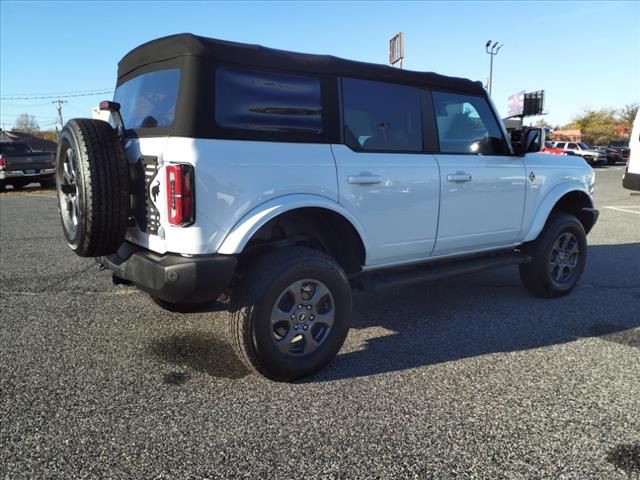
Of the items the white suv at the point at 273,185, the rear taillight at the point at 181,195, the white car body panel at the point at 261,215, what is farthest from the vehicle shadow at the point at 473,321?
the rear taillight at the point at 181,195

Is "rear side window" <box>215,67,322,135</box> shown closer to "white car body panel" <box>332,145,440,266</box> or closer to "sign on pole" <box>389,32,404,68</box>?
"white car body panel" <box>332,145,440,266</box>

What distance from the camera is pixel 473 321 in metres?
4.10

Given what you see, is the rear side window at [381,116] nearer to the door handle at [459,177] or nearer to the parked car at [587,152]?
the door handle at [459,177]

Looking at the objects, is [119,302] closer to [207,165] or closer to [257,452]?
[207,165]

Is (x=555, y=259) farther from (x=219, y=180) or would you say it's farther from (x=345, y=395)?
(x=219, y=180)

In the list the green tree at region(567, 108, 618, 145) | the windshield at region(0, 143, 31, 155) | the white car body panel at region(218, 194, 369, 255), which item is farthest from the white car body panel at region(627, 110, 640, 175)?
the green tree at region(567, 108, 618, 145)

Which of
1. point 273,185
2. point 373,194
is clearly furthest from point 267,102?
point 373,194

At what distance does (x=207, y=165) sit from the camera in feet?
8.61

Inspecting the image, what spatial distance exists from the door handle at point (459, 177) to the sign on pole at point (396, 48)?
43.3 feet

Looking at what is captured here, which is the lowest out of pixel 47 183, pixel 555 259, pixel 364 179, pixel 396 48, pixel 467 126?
pixel 555 259

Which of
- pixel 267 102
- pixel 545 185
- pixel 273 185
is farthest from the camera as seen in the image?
pixel 545 185

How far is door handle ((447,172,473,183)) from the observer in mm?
3742

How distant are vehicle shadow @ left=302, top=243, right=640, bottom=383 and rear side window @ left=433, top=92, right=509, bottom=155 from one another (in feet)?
4.67

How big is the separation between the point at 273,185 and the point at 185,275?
0.72 m
